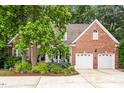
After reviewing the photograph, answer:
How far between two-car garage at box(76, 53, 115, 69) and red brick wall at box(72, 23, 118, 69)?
35 cm

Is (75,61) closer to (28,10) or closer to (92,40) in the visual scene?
(92,40)

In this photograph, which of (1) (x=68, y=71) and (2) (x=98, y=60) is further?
(2) (x=98, y=60)

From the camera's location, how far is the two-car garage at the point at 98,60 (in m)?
44.0

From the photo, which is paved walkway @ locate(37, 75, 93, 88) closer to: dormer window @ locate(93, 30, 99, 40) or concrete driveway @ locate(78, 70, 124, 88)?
concrete driveway @ locate(78, 70, 124, 88)

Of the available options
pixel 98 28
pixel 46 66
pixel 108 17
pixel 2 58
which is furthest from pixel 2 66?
pixel 108 17

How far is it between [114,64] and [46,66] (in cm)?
1204

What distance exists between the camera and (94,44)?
44.2m

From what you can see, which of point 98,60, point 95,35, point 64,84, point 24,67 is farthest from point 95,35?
point 64,84

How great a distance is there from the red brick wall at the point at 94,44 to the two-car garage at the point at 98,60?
351 mm

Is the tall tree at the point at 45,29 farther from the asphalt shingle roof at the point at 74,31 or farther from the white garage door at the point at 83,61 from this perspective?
the asphalt shingle roof at the point at 74,31

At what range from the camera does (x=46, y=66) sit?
3462cm

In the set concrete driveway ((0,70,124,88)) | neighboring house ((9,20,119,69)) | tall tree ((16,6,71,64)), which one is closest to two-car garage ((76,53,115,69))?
neighboring house ((9,20,119,69))

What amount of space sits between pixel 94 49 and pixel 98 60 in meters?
1.31

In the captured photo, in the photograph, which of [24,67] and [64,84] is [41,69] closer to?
[24,67]
